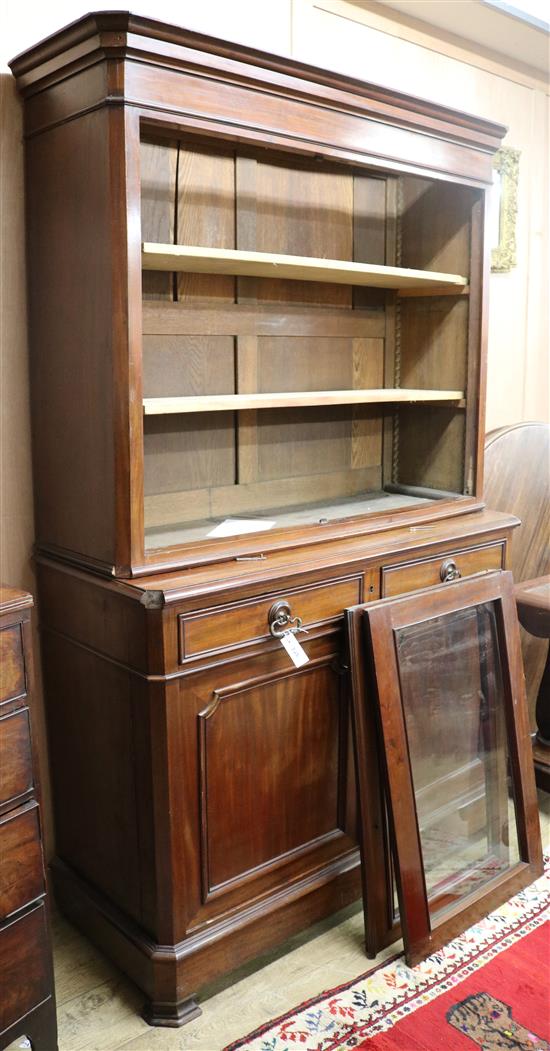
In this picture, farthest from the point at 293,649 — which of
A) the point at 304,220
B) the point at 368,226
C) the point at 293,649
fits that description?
the point at 368,226

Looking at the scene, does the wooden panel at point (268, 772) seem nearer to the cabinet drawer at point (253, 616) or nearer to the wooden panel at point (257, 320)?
the cabinet drawer at point (253, 616)

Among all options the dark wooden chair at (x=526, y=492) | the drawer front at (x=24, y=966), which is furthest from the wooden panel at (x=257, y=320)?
the drawer front at (x=24, y=966)

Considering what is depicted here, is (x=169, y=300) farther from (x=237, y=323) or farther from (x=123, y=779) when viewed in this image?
(x=123, y=779)

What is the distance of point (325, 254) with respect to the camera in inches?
99.6

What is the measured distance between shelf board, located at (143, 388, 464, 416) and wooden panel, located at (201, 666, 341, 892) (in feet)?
2.05

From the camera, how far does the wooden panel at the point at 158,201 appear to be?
2105 millimetres

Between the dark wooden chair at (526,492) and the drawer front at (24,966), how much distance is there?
1892 mm

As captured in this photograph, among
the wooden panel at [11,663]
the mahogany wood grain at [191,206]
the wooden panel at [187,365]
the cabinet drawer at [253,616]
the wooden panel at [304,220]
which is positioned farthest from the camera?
the wooden panel at [304,220]

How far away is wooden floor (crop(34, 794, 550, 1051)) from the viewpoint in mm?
1871

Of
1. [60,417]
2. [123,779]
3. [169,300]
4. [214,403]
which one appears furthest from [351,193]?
[123,779]

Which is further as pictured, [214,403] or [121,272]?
[214,403]

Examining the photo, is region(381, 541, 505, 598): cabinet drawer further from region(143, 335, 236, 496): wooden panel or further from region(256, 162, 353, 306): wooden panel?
region(256, 162, 353, 306): wooden panel

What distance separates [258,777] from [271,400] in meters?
0.87

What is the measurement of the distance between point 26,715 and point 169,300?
107cm
